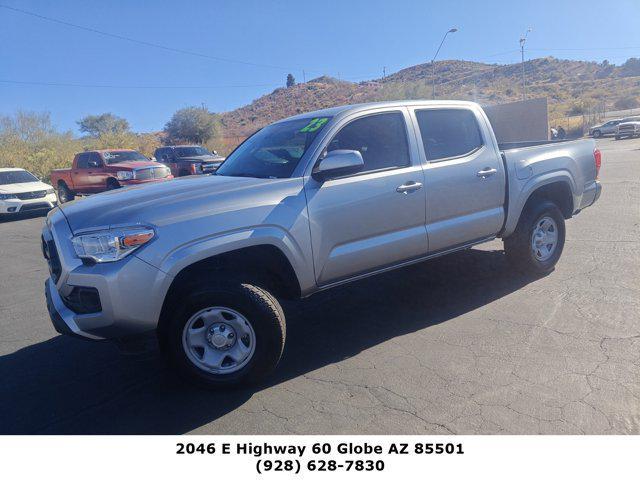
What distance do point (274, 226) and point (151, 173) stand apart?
496 inches

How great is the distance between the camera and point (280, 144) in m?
4.50

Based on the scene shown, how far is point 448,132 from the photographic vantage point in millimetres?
4957

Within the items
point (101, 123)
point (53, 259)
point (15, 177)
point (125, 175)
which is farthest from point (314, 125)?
point (101, 123)

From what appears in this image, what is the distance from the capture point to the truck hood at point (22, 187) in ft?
48.6

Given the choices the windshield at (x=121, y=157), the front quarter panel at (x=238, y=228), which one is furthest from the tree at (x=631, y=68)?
the front quarter panel at (x=238, y=228)

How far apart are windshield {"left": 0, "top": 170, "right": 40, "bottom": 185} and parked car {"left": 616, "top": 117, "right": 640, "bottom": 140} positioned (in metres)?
37.3

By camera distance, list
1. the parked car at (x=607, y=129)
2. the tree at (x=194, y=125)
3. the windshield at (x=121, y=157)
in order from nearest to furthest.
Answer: the windshield at (x=121, y=157) → the parked car at (x=607, y=129) → the tree at (x=194, y=125)

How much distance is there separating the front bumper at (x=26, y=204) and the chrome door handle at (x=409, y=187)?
13966mm

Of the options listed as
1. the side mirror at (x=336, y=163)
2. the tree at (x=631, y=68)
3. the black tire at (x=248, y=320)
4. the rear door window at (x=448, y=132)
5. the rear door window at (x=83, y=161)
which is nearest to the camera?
the black tire at (x=248, y=320)

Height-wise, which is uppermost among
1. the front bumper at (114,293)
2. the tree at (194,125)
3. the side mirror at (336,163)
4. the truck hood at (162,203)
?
the tree at (194,125)

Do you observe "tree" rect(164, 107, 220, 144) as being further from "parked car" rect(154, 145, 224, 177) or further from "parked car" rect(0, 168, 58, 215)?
"parked car" rect(0, 168, 58, 215)

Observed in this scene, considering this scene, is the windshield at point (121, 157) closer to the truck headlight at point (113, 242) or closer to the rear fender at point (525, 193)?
the rear fender at point (525, 193)

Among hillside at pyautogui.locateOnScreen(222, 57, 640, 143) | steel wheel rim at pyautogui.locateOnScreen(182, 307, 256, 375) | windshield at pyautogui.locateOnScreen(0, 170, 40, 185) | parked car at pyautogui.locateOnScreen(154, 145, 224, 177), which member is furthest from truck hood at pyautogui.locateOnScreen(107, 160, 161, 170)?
hillside at pyautogui.locateOnScreen(222, 57, 640, 143)

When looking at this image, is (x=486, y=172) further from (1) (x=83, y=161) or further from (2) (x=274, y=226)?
(1) (x=83, y=161)
